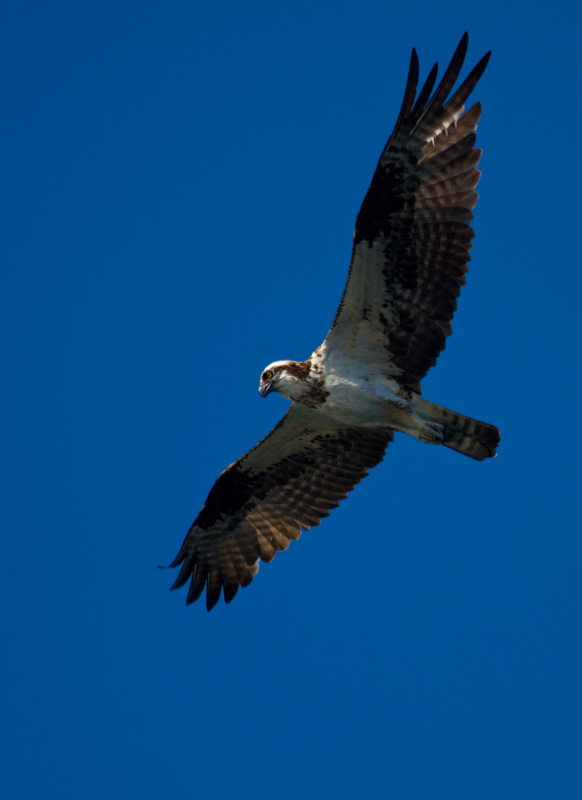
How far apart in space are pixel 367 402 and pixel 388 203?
2.09 meters

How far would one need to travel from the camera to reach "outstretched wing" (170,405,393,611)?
11.9m

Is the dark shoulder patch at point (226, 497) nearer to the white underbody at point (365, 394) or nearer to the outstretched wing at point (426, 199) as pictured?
the white underbody at point (365, 394)

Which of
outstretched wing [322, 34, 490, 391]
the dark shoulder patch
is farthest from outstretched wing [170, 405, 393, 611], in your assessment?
outstretched wing [322, 34, 490, 391]

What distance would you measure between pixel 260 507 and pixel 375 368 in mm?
2381

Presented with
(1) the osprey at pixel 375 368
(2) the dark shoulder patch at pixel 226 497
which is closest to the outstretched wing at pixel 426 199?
(1) the osprey at pixel 375 368

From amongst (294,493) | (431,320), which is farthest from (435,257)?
(294,493)

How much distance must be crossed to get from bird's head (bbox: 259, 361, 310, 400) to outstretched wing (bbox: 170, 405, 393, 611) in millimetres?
1082

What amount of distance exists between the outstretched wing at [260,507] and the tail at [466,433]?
1204 mm

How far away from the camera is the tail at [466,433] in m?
10.7

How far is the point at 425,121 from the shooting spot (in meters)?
10.2

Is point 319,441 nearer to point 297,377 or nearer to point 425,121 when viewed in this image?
point 297,377

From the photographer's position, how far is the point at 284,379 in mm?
10789

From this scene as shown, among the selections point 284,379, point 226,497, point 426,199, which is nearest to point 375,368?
point 284,379

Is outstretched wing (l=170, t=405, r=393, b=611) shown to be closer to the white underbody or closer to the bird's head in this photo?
the white underbody
